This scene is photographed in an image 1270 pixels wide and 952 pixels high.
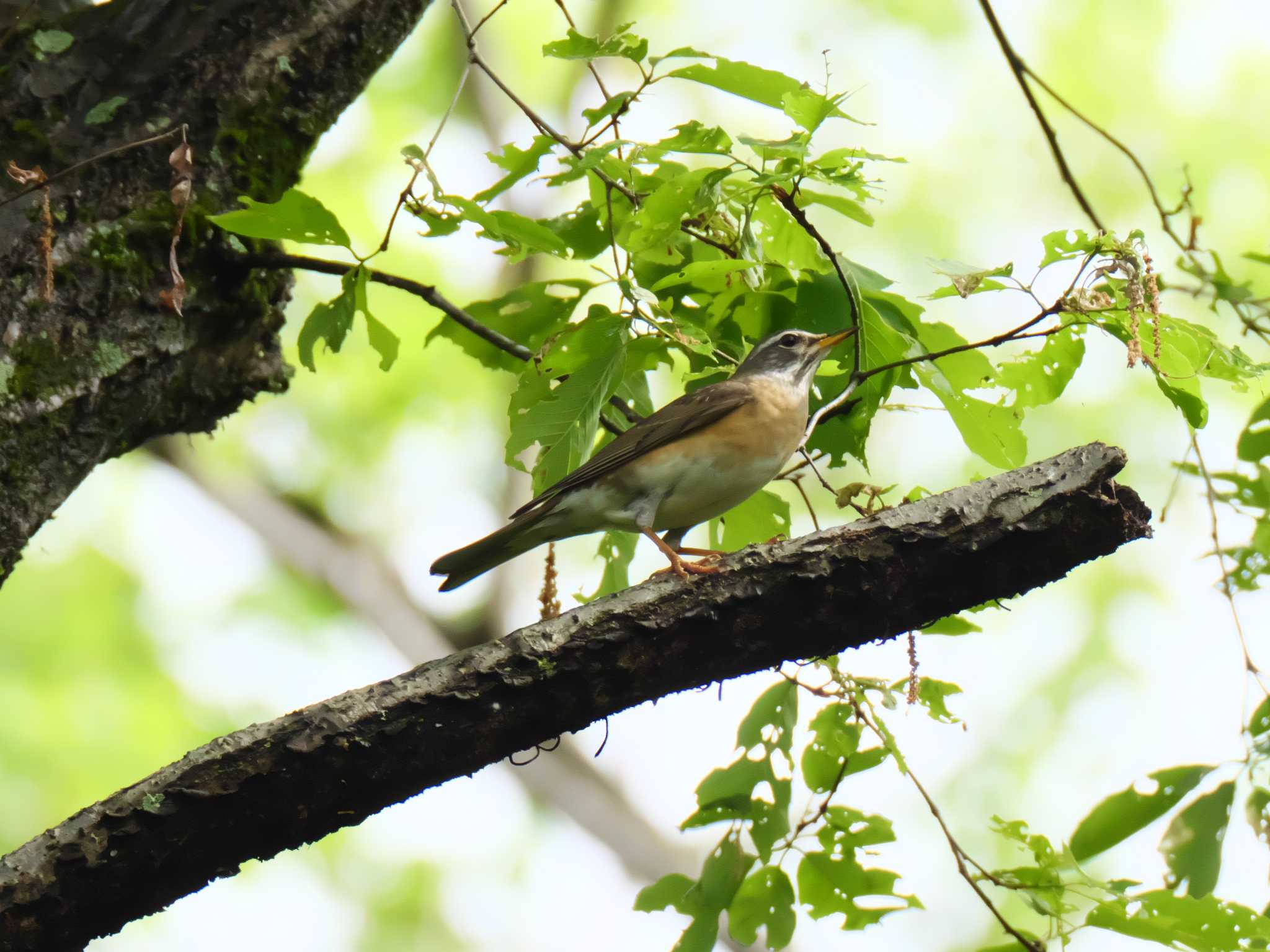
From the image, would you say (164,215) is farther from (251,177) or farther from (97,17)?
(97,17)

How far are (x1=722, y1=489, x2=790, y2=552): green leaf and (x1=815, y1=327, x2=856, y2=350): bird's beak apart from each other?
0.70 meters

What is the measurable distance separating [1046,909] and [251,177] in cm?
400

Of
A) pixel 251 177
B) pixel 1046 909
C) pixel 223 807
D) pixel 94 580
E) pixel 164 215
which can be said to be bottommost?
pixel 1046 909

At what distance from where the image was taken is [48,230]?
3625mm

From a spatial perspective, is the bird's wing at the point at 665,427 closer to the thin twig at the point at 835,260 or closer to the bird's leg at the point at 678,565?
the bird's leg at the point at 678,565

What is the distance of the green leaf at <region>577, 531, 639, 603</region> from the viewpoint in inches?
178

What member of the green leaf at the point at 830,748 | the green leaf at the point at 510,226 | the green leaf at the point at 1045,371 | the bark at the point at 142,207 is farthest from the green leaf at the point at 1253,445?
the bark at the point at 142,207

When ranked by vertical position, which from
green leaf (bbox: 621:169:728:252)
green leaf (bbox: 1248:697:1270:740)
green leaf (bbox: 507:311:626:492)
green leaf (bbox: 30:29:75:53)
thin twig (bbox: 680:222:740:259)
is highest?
green leaf (bbox: 30:29:75:53)

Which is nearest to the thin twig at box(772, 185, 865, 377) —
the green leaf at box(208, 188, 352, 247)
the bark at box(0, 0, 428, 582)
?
the green leaf at box(208, 188, 352, 247)

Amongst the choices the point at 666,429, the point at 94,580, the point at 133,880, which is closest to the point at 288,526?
the point at 94,580

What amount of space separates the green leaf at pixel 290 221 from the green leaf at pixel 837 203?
5.01 ft

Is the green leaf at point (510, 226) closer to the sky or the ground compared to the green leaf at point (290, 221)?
closer to the ground

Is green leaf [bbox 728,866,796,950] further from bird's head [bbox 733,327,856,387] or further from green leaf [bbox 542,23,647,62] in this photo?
green leaf [bbox 542,23,647,62]

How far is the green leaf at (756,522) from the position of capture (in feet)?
14.8
